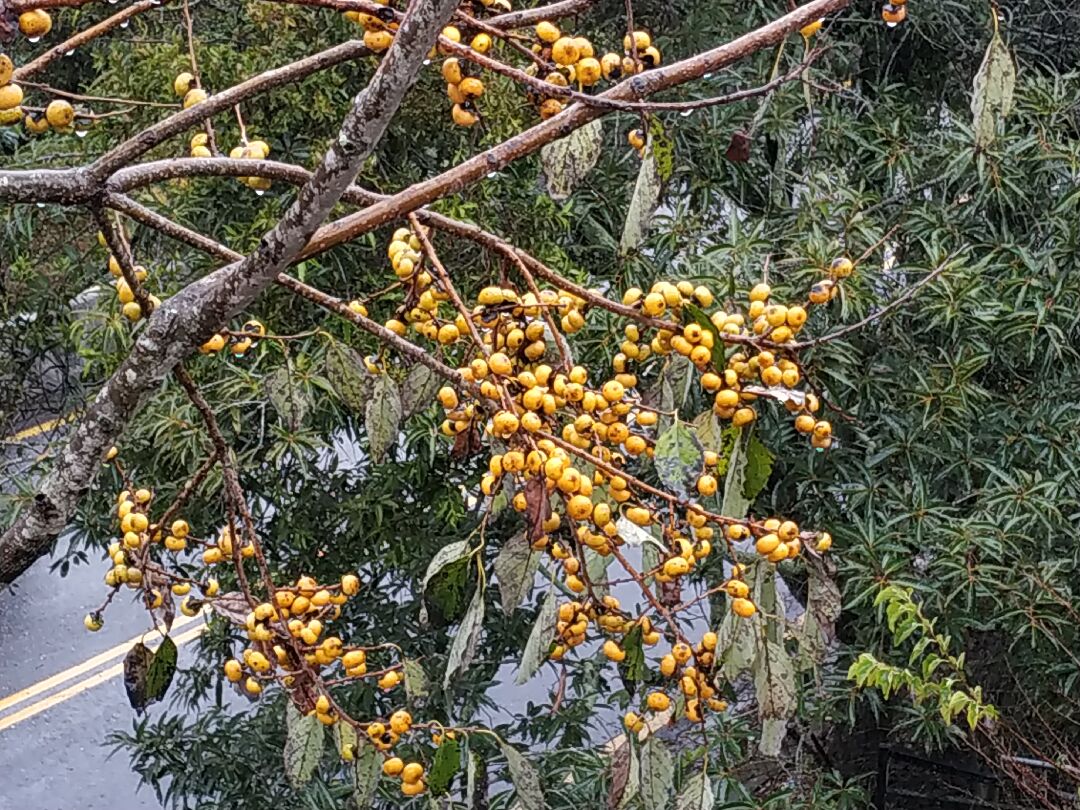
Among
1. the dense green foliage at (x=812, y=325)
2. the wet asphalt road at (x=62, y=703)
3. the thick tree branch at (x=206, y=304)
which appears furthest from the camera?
the wet asphalt road at (x=62, y=703)

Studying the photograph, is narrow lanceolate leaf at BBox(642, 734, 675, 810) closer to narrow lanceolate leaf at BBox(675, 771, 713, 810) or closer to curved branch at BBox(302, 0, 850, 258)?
narrow lanceolate leaf at BBox(675, 771, 713, 810)

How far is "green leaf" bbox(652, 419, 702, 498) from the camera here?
37.4 inches

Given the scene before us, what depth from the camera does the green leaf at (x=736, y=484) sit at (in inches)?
41.6

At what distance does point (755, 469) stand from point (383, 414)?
0.38m

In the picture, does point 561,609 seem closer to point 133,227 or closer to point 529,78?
point 529,78

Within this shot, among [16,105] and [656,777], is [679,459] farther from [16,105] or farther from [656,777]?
[16,105]

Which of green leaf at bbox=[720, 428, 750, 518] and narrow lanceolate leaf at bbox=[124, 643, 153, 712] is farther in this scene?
narrow lanceolate leaf at bbox=[124, 643, 153, 712]

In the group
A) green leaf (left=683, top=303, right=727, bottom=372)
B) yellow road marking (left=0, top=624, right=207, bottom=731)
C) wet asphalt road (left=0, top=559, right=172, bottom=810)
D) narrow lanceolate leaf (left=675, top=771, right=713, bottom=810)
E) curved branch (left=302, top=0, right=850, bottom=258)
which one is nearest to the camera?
curved branch (left=302, top=0, right=850, bottom=258)

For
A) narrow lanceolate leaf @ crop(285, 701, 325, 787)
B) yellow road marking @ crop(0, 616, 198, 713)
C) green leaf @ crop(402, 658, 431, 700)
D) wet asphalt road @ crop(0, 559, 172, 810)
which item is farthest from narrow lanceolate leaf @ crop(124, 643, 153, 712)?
yellow road marking @ crop(0, 616, 198, 713)

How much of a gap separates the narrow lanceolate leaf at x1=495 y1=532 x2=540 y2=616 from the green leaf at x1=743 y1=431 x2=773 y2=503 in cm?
20

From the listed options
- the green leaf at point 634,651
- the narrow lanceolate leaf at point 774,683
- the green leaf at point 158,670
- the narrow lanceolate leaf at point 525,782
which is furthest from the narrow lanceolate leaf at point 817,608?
the green leaf at point 158,670

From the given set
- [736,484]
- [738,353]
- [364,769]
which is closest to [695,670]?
[736,484]

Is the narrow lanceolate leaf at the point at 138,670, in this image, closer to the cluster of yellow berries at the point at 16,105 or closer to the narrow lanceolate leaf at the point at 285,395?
the narrow lanceolate leaf at the point at 285,395

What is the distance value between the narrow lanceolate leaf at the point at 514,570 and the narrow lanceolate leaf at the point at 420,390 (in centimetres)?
25
